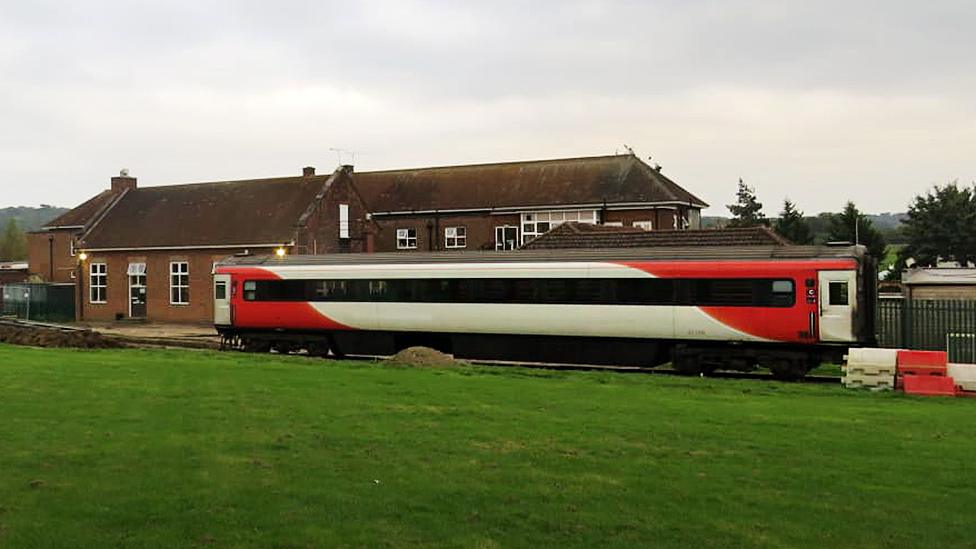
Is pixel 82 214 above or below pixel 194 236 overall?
above

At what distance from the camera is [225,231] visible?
4547 centimetres

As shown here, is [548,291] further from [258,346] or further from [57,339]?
[57,339]

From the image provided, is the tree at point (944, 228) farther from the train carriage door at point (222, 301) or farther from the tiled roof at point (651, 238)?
the train carriage door at point (222, 301)

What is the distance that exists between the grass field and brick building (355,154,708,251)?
104 ft

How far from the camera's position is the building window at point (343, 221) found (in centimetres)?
4638

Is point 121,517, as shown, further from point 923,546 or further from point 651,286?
point 651,286

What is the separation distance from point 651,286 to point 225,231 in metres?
29.2

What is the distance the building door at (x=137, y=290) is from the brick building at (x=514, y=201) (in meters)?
13.7

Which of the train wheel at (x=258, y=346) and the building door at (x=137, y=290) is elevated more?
the building door at (x=137, y=290)

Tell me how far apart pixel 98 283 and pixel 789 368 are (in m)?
40.1

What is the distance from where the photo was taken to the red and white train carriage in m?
20.8

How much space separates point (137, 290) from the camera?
47281 mm

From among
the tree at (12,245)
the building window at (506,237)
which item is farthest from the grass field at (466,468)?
the tree at (12,245)

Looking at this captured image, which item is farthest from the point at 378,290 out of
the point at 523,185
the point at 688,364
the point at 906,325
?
the point at 523,185
